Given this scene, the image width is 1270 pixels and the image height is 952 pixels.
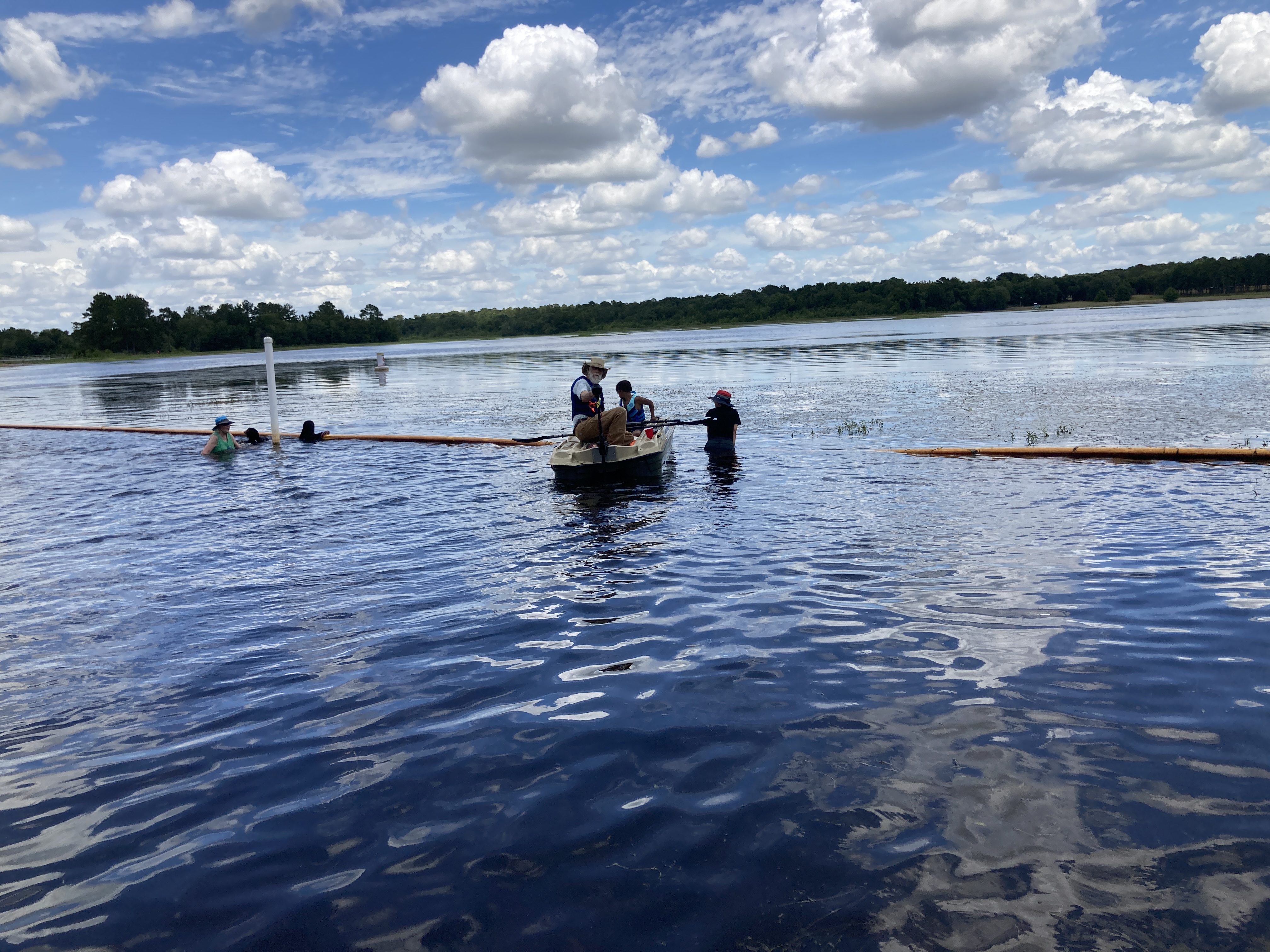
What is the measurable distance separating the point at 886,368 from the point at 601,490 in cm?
3554

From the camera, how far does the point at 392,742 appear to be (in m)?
6.02

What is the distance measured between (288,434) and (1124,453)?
80.0 feet

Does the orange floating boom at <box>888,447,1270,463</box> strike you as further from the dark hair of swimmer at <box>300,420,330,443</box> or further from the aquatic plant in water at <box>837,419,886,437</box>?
the dark hair of swimmer at <box>300,420,330,443</box>

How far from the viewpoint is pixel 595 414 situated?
16484mm

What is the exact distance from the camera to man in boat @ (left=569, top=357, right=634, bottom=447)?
1552 centimetres

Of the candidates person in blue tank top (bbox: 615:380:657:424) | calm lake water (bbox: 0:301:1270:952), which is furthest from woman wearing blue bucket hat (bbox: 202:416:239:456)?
person in blue tank top (bbox: 615:380:657:424)

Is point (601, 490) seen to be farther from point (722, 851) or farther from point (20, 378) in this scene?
point (20, 378)

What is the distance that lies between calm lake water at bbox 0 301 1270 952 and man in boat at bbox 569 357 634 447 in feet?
3.58

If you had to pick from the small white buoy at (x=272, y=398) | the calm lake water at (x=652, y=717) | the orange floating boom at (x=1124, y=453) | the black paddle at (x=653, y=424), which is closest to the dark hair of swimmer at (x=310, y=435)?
the small white buoy at (x=272, y=398)

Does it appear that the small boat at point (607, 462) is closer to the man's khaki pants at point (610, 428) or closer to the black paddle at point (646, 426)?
the man's khaki pants at point (610, 428)

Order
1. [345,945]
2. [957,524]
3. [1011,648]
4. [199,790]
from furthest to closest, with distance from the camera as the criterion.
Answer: [957,524], [1011,648], [199,790], [345,945]

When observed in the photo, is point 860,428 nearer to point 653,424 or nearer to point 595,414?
point 653,424

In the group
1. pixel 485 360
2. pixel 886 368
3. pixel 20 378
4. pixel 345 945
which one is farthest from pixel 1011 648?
pixel 20 378

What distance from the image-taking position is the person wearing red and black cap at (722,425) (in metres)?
18.7
